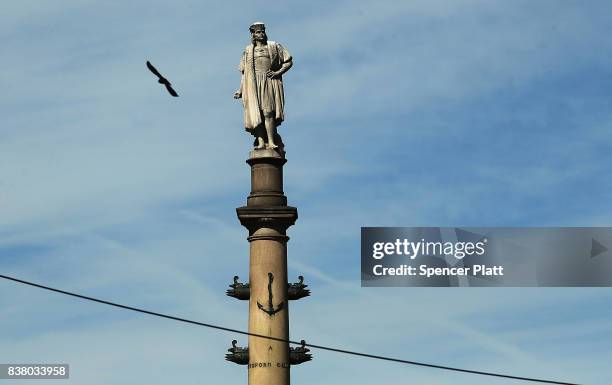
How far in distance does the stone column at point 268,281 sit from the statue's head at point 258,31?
4.19 metres

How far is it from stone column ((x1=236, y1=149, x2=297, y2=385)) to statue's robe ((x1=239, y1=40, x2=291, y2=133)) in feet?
6.72

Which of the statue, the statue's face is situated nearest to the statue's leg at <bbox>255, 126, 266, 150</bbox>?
the statue

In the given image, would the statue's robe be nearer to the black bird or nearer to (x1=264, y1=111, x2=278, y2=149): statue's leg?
(x1=264, y1=111, x2=278, y2=149): statue's leg

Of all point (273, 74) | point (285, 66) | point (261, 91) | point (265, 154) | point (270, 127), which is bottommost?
point (265, 154)

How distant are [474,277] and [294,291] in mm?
5668

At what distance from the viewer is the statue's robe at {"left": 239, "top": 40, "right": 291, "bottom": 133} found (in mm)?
45875

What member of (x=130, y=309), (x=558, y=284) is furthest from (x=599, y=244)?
(x=130, y=309)

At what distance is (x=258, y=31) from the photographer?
46.1m

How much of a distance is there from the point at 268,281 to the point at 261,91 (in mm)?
5363

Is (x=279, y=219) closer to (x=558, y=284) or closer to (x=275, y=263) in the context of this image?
(x=275, y=263)

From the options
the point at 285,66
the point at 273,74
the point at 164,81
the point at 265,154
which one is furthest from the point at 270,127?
the point at 164,81

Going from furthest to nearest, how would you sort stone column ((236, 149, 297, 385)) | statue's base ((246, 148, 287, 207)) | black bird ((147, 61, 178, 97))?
statue's base ((246, 148, 287, 207)), stone column ((236, 149, 297, 385)), black bird ((147, 61, 178, 97))

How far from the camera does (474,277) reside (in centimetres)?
4719

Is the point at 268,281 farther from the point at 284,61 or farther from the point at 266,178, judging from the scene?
the point at 284,61
